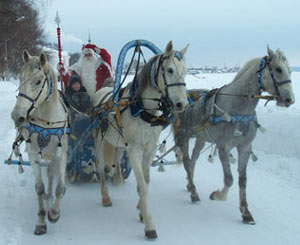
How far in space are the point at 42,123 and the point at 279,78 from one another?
3291 mm

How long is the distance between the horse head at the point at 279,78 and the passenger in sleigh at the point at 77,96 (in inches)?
133

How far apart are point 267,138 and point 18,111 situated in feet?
23.4

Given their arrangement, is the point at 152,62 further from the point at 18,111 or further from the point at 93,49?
the point at 93,49

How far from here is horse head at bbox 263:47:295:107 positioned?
4.55 m

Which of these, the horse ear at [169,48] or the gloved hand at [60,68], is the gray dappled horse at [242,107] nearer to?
the horse ear at [169,48]

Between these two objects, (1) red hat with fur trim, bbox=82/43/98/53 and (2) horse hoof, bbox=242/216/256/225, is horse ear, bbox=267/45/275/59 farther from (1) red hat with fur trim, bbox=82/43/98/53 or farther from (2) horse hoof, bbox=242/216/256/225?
(1) red hat with fur trim, bbox=82/43/98/53

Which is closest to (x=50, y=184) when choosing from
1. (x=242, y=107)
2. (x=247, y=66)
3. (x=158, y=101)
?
(x=158, y=101)

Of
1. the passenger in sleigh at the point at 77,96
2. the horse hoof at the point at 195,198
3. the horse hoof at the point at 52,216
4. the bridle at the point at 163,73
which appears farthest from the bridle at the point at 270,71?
the horse hoof at the point at 52,216

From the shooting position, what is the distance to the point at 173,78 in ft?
13.2

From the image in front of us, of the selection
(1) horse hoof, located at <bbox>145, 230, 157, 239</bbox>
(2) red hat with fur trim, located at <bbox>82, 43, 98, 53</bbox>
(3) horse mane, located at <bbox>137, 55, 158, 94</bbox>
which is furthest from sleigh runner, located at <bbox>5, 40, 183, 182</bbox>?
(2) red hat with fur trim, located at <bbox>82, 43, 98, 53</bbox>

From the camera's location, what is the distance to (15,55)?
1486 inches

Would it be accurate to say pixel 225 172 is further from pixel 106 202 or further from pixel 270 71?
pixel 106 202

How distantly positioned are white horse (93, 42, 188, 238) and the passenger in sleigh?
1503mm

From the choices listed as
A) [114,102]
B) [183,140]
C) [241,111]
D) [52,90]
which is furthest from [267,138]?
[52,90]
